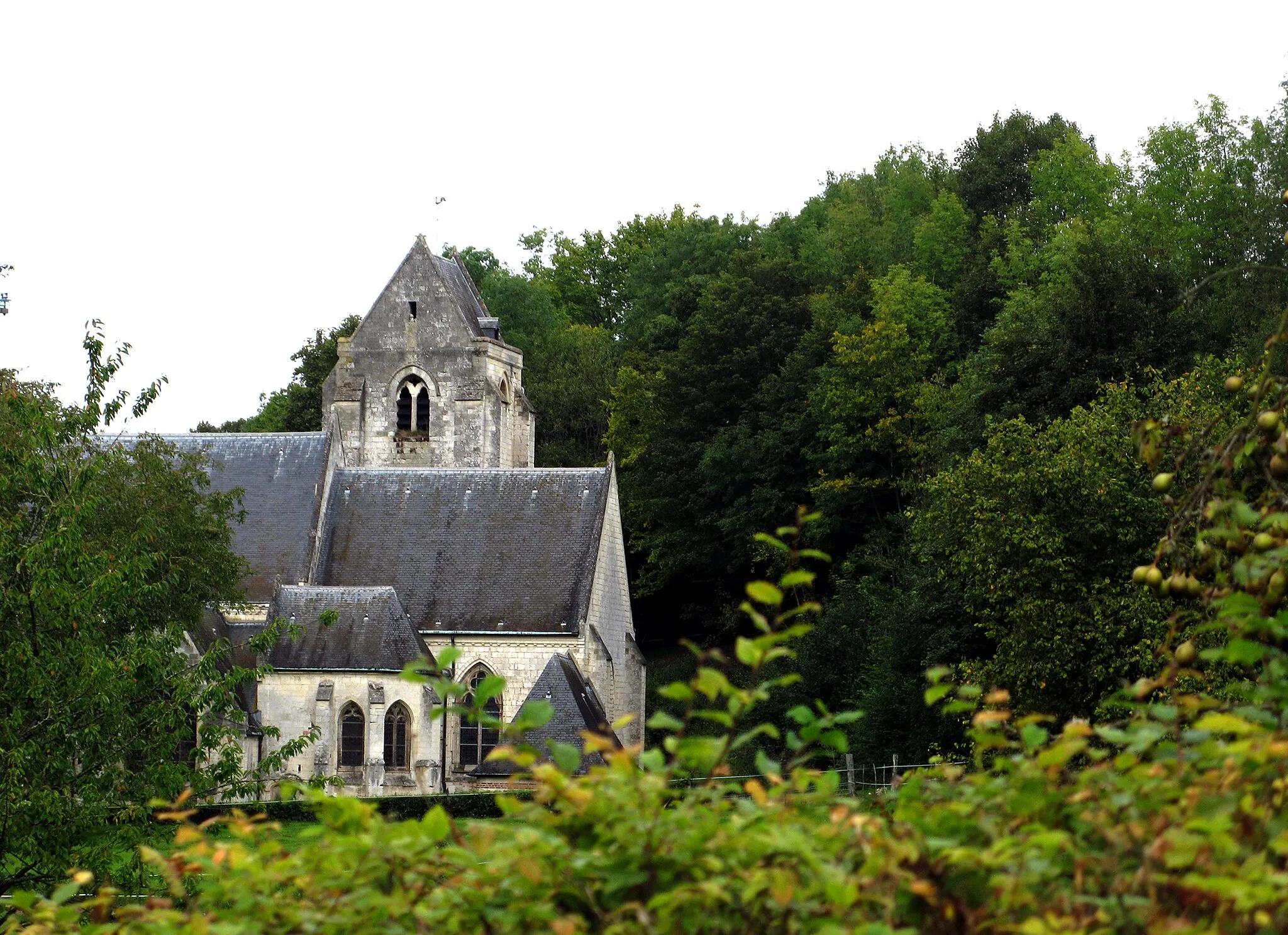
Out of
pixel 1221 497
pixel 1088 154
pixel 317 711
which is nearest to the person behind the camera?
pixel 1221 497

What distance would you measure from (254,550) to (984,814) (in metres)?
A: 35.4

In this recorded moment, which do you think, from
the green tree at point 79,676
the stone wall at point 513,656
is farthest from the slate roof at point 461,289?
the green tree at point 79,676

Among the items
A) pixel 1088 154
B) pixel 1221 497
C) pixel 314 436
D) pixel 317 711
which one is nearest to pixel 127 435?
pixel 314 436

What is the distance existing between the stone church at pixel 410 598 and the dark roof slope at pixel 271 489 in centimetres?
4

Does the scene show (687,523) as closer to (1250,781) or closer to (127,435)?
(127,435)

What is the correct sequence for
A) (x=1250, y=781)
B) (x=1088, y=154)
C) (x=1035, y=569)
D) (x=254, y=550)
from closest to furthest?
(x=1250, y=781), (x=1035, y=569), (x=254, y=550), (x=1088, y=154)

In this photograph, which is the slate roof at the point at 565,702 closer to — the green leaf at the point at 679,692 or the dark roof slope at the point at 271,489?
the dark roof slope at the point at 271,489

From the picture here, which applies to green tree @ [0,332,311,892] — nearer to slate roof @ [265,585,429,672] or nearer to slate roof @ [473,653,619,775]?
slate roof @ [473,653,619,775]

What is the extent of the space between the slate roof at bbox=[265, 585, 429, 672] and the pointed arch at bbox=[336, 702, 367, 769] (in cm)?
101

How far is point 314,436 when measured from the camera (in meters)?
→ 38.8

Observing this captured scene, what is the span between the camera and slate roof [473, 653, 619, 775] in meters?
32.1

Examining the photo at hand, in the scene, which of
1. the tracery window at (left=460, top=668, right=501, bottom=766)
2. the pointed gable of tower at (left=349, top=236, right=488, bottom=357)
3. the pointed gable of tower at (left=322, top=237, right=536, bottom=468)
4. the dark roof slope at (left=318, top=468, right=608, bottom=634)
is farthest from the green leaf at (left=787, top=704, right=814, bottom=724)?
the pointed gable of tower at (left=349, top=236, right=488, bottom=357)

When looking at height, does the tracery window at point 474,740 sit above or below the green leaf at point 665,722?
below

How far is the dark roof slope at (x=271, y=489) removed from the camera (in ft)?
121
